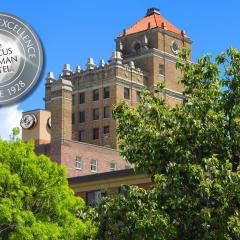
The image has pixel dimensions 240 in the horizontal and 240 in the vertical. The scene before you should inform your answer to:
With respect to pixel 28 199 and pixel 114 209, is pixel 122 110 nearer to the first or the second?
pixel 114 209

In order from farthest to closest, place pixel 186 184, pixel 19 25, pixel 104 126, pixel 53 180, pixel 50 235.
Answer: pixel 104 126 < pixel 53 180 < pixel 50 235 < pixel 19 25 < pixel 186 184

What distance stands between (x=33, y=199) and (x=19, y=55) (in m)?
19.5

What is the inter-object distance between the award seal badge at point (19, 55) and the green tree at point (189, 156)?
242 inches

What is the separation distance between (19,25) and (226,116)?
10503 mm

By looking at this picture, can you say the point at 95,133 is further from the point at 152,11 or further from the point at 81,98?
the point at 152,11

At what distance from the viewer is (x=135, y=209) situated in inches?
1031

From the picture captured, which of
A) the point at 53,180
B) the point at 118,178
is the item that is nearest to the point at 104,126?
the point at 118,178

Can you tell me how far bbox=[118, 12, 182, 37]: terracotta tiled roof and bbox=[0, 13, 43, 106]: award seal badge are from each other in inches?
3836

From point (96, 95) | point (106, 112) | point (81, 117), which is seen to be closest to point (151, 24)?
point (96, 95)

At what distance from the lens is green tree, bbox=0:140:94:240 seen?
48375 millimetres

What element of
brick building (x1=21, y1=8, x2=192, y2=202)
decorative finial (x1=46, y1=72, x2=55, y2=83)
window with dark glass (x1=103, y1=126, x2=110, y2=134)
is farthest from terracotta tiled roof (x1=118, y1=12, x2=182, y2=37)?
window with dark glass (x1=103, y1=126, x2=110, y2=134)

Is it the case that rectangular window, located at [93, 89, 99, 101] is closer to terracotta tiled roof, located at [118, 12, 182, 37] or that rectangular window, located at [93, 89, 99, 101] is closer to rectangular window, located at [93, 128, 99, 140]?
rectangular window, located at [93, 128, 99, 140]

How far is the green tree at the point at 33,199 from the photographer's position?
48.4 metres

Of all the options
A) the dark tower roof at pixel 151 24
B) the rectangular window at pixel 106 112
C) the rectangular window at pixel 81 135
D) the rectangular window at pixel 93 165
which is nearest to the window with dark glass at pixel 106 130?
the rectangular window at pixel 106 112
